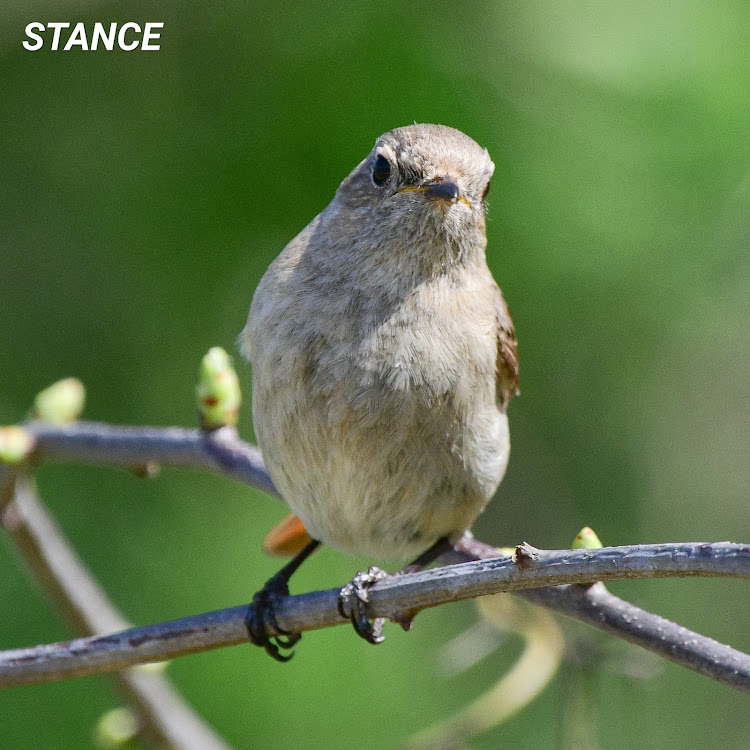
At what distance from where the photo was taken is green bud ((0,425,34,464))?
320 cm

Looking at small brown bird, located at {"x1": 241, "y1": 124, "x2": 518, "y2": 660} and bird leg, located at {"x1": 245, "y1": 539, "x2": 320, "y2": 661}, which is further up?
small brown bird, located at {"x1": 241, "y1": 124, "x2": 518, "y2": 660}

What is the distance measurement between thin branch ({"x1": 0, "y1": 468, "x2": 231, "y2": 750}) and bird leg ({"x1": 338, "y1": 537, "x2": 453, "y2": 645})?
804 millimetres

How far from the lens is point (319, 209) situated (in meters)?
4.29

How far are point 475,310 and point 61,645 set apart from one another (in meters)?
1.59

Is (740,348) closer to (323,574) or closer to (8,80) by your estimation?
(323,574)

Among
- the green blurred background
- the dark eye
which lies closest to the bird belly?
the dark eye

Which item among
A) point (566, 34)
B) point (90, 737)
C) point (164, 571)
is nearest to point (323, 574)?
point (164, 571)

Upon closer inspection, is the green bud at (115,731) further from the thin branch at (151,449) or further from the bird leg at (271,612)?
the thin branch at (151,449)

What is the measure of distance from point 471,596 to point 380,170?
161 cm

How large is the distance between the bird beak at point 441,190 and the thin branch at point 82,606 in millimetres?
1569

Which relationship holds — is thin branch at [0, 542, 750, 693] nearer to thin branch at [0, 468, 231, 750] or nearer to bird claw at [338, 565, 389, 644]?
bird claw at [338, 565, 389, 644]

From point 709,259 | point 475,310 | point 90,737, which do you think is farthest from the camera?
point 90,737

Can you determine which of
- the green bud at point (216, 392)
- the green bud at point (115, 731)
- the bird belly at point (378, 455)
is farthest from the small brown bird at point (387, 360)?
the green bud at point (115, 731)

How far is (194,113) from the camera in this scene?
4.54 meters
